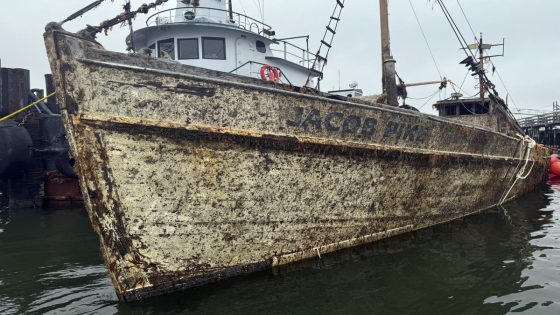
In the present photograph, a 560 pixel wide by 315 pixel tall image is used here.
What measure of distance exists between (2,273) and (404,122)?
247 inches

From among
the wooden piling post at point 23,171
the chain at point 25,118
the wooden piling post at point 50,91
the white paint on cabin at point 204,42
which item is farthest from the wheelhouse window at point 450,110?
the wooden piling post at point 50,91

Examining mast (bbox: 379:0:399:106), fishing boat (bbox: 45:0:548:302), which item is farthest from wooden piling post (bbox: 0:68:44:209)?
mast (bbox: 379:0:399:106)

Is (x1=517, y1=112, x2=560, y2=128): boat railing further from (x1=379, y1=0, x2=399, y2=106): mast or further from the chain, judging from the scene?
the chain

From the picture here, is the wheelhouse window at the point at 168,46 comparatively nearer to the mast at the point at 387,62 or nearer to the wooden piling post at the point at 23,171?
the mast at the point at 387,62

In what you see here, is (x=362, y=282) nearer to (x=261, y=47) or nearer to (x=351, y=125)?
(x=351, y=125)

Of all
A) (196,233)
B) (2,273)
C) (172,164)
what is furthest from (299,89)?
(2,273)

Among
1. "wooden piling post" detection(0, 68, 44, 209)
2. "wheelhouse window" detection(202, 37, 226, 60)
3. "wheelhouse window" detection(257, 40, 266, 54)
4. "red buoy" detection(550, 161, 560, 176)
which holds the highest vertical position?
"wheelhouse window" detection(257, 40, 266, 54)

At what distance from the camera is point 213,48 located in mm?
9523

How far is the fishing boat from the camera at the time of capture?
3918 millimetres

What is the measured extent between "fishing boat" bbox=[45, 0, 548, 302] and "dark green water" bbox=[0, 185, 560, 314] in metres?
0.29

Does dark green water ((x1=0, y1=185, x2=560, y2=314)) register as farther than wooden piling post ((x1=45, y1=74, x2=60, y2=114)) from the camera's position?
No

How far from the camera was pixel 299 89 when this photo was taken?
16.2 feet

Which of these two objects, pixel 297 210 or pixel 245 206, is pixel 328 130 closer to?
pixel 297 210

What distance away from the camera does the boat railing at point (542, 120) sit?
35.6m
